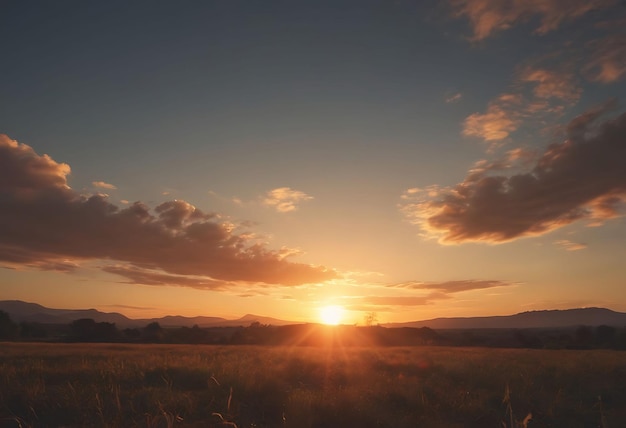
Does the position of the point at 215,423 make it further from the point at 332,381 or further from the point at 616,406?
the point at 616,406

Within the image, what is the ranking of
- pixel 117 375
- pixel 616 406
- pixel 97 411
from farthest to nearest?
pixel 616 406, pixel 117 375, pixel 97 411

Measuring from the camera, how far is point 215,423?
28.2ft

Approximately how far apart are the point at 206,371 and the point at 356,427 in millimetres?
5693

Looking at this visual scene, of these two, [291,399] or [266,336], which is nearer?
[291,399]

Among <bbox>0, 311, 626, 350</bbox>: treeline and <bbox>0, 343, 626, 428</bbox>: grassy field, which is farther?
<bbox>0, 311, 626, 350</bbox>: treeline

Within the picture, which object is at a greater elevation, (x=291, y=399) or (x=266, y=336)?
(x=291, y=399)

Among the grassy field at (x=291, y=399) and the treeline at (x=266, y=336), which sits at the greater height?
the grassy field at (x=291, y=399)

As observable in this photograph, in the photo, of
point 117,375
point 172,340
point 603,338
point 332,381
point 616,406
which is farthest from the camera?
point 172,340

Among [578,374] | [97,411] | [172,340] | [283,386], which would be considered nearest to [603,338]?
[578,374]

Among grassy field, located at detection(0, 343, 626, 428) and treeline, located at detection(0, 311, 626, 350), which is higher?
grassy field, located at detection(0, 343, 626, 428)

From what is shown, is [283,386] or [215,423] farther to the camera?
[283,386]

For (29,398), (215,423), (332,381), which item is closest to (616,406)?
→ (332,381)

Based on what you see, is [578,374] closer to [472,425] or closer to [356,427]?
[472,425]

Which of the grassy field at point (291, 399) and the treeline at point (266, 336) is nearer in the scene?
Answer: the grassy field at point (291, 399)
